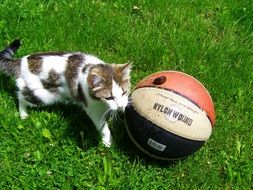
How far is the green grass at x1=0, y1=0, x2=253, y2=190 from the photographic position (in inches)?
167

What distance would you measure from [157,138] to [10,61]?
5.32 feet

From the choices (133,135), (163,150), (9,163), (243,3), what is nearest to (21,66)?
(9,163)

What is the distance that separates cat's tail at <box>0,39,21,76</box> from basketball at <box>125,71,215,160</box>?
1186 millimetres

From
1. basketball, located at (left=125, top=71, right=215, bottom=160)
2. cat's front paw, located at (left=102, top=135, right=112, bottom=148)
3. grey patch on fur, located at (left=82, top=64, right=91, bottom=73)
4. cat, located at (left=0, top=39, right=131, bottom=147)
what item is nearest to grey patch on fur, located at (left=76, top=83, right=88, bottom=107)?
cat, located at (left=0, top=39, right=131, bottom=147)

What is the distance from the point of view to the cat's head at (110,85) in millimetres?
3992

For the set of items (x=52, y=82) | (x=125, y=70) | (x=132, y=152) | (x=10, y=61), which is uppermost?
(x=125, y=70)

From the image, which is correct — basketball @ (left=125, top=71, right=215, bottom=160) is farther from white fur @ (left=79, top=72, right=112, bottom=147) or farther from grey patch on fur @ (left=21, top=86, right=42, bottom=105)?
grey patch on fur @ (left=21, top=86, right=42, bottom=105)

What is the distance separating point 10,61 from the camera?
4.67 meters

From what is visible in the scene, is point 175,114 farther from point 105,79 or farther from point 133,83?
point 133,83

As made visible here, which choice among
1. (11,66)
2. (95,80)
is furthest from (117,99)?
(11,66)

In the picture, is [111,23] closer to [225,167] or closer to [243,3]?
[243,3]

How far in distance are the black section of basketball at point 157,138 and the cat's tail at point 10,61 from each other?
3.84ft

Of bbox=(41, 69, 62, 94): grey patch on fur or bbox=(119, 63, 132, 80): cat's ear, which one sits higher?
bbox=(119, 63, 132, 80): cat's ear

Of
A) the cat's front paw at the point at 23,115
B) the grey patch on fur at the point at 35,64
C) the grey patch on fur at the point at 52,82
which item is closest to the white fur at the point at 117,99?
the grey patch on fur at the point at 52,82
